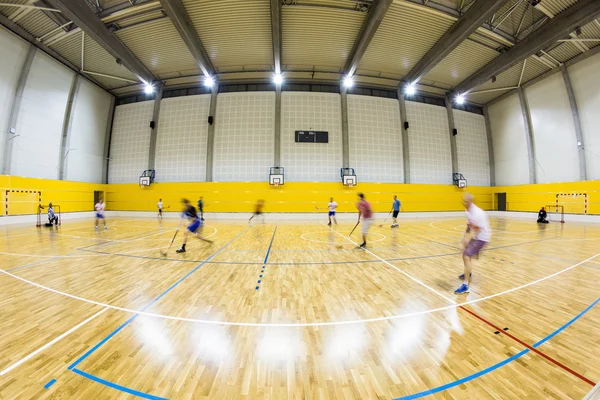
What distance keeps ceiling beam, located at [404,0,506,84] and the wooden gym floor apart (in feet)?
39.0

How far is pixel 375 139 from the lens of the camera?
60.1 ft

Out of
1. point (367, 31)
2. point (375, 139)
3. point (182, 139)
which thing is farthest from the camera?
point (375, 139)

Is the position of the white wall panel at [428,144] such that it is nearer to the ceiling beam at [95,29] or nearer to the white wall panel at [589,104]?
the white wall panel at [589,104]

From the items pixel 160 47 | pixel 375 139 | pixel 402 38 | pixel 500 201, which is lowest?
pixel 500 201

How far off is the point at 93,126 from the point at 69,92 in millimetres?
2710

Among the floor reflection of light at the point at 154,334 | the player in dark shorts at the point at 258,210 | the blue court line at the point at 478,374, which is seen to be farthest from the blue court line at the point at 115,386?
the player in dark shorts at the point at 258,210

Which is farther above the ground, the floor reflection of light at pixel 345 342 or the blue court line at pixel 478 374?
the blue court line at pixel 478 374

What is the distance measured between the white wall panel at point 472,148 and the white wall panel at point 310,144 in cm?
1166

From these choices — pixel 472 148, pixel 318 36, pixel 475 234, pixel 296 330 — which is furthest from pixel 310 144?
pixel 296 330

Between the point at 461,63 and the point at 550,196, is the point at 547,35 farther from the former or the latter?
the point at 550,196

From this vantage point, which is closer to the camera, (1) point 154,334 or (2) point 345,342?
(2) point 345,342

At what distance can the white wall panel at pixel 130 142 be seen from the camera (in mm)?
18734

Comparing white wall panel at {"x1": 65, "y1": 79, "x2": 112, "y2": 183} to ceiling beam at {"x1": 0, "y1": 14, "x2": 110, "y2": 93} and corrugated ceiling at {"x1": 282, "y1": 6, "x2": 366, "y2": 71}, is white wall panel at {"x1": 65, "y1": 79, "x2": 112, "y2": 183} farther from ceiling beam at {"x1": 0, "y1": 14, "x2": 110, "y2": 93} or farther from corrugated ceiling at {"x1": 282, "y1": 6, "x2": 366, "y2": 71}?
corrugated ceiling at {"x1": 282, "y1": 6, "x2": 366, "y2": 71}

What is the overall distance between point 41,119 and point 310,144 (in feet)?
59.5
